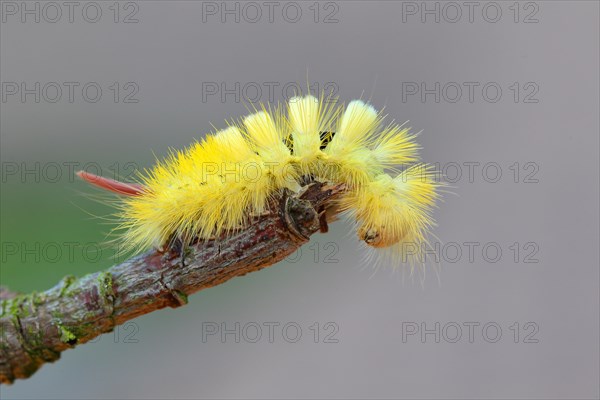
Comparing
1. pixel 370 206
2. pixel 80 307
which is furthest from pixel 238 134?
pixel 80 307

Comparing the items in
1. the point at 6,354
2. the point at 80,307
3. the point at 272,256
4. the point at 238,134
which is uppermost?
the point at 238,134

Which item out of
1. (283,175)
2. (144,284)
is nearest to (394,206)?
(283,175)

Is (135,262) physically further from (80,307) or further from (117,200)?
(117,200)

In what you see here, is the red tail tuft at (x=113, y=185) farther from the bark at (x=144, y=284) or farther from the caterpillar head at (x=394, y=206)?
the caterpillar head at (x=394, y=206)

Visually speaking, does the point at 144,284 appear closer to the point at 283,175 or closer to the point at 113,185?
the point at 113,185

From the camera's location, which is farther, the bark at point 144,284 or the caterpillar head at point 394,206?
the caterpillar head at point 394,206

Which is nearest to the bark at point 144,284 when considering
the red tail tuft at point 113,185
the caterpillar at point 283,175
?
the caterpillar at point 283,175
